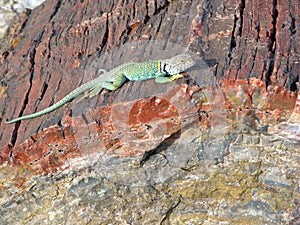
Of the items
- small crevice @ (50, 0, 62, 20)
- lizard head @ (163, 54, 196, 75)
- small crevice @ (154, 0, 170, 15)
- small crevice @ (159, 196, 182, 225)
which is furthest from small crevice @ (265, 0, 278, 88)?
small crevice @ (50, 0, 62, 20)

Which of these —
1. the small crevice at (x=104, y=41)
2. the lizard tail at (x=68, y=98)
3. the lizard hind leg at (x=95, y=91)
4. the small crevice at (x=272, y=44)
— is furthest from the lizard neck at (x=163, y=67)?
the small crevice at (x=104, y=41)

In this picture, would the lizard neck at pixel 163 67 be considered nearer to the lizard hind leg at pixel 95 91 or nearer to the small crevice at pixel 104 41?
the lizard hind leg at pixel 95 91

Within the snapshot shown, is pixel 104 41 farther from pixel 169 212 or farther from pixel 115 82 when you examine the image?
pixel 169 212

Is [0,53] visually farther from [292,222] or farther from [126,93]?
[292,222]

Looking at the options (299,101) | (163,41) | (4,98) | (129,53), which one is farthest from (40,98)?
(299,101)

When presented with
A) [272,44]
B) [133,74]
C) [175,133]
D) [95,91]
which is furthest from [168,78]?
[272,44]
